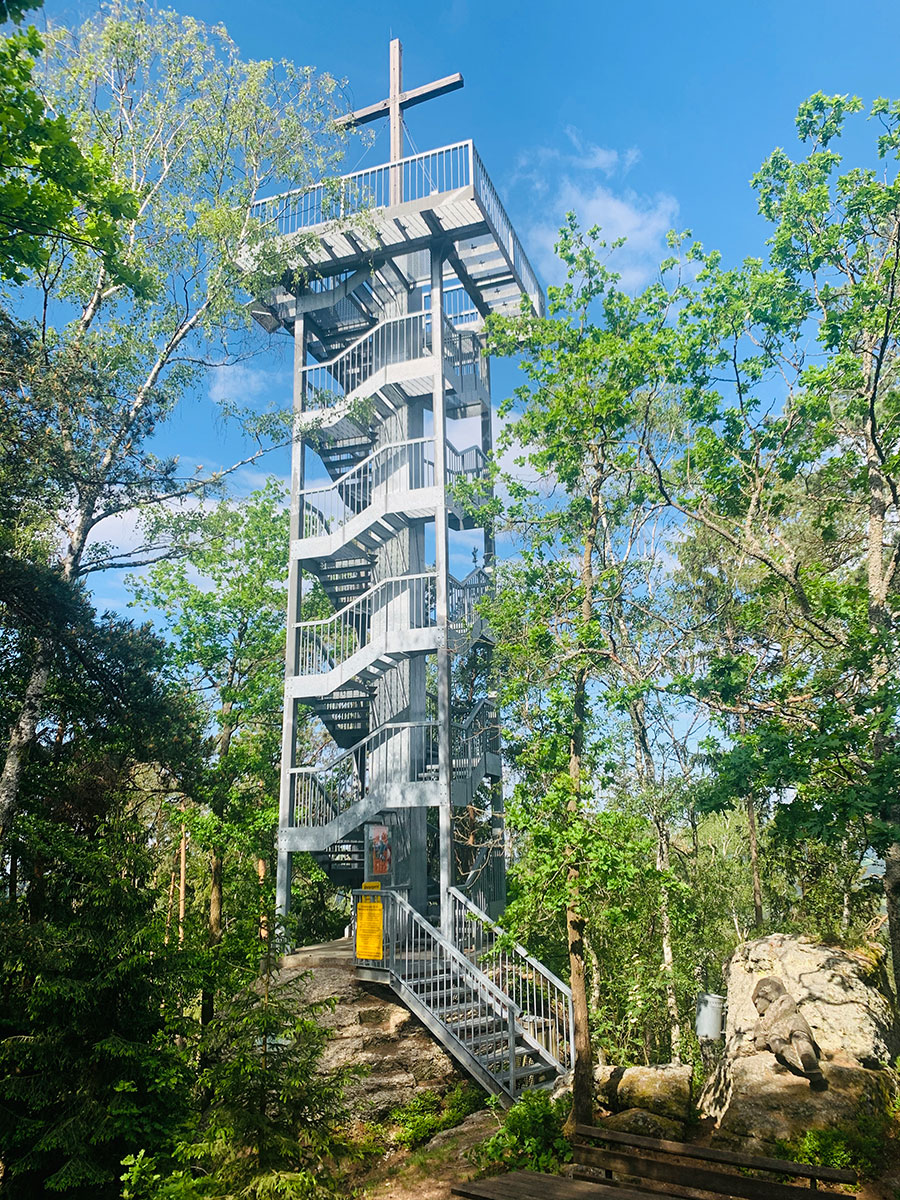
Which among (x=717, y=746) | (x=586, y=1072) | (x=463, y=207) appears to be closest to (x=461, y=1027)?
(x=586, y=1072)

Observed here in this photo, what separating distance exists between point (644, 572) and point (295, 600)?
7.24m

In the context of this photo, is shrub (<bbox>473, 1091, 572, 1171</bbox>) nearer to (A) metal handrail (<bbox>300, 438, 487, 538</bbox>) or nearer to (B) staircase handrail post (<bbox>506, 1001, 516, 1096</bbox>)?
(B) staircase handrail post (<bbox>506, 1001, 516, 1096</bbox>)

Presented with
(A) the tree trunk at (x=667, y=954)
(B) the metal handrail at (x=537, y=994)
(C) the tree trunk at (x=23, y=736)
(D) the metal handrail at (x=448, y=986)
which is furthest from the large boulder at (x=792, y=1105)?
(C) the tree trunk at (x=23, y=736)

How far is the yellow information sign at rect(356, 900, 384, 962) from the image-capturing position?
11633 mm

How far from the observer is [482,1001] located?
11.4 m

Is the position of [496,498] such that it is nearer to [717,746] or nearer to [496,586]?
[496,586]

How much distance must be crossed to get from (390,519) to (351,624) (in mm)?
2093

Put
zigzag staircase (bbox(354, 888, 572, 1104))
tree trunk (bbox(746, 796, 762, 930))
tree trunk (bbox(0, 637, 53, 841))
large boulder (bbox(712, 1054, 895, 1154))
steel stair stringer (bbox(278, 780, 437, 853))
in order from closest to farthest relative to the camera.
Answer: large boulder (bbox(712, 1054, 895, 1154)), zigzag staircase (bbox(354, 888, 572, 1104)), tree trunk (bbox(0, 637, 53, 841)), steel stair stringer (bbox(278, 780, 437, 853)), tree trunk (bbox(746, 796, 762, 930))

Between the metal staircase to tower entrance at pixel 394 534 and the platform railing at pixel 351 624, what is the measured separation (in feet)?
0.14

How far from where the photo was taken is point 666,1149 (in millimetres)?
6871

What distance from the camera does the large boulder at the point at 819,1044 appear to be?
7898 millimetres

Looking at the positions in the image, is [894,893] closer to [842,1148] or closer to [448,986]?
[842,1148]

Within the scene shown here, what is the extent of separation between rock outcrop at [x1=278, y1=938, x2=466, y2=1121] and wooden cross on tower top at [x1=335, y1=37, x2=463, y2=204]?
1425 centimetres

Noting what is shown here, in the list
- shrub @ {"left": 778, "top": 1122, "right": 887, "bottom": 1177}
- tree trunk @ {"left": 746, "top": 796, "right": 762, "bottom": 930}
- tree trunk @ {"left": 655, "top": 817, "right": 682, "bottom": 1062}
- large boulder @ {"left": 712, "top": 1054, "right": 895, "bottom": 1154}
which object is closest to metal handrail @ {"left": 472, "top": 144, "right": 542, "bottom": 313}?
tree trunk @ {"left": 655, "top": 817, "right": 682, "bottom": 1062}
